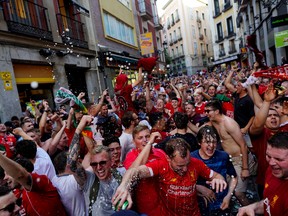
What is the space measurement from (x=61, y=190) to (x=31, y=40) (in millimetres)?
7517

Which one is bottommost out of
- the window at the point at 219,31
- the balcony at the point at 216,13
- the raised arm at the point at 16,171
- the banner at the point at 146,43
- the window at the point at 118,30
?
the raised arm at the point at 16,171

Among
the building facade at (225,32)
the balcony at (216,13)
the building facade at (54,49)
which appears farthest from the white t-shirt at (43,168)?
the balcony at (216,13)

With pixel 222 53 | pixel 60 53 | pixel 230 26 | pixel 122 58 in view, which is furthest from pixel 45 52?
pixel 222 53

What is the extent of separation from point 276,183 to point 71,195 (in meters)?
1.71

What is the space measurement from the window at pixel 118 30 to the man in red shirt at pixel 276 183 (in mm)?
14535

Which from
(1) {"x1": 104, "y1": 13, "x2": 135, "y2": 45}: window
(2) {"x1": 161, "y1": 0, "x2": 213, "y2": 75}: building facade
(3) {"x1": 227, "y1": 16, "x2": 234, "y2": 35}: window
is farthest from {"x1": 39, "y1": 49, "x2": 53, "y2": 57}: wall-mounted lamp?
(2) {"x1": 161, "y1": 0, "x2": 213, "y2": 75}: building facade

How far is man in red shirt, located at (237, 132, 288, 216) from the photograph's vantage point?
1.74 metres

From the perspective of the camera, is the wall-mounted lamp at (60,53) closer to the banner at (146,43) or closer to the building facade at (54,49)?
the building facade at (54,49)

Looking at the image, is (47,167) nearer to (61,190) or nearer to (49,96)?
(61,190)

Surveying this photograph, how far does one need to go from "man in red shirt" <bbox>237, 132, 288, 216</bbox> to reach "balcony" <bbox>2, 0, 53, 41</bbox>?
7905 millimetres

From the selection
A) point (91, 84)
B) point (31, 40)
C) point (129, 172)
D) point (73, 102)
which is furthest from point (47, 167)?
point (91, 84)

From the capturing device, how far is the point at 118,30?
17.5m

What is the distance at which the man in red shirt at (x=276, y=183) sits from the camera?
174cm

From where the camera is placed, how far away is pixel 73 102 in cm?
290
